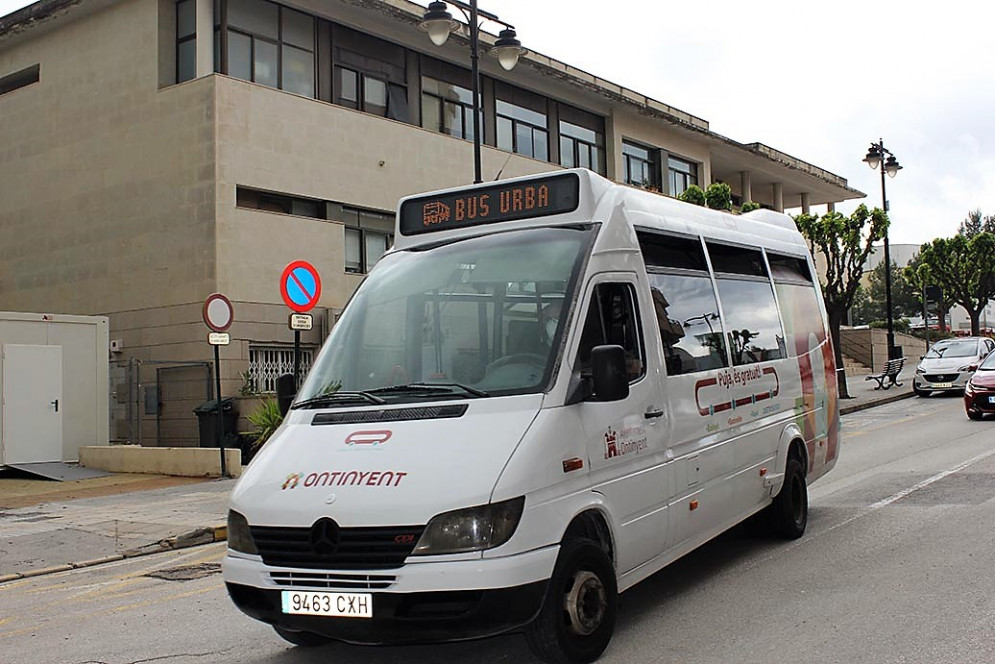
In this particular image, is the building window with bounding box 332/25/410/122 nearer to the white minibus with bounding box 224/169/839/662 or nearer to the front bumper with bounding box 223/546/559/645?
the white minibus with bounding box 224/169/839/662

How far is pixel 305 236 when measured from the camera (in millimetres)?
22031

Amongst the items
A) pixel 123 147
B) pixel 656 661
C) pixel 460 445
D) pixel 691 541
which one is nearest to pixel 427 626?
pixel 460 445

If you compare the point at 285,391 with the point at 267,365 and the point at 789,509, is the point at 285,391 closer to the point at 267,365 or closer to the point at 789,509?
the point at 789,509

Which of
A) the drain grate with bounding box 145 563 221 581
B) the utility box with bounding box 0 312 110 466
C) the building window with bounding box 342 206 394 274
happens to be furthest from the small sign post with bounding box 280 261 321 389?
the building window with bounding box 342 206 394 274

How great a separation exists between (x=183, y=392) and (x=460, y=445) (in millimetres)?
16835

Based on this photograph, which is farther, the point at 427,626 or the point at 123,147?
the point at 123,147

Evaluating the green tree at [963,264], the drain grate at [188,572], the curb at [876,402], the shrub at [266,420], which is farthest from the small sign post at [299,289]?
the green tree at [963,264]

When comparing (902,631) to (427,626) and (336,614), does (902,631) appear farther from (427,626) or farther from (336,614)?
(336,614)

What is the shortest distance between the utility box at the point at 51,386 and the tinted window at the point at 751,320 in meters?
14.0

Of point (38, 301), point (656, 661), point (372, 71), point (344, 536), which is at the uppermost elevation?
point (372, 71)

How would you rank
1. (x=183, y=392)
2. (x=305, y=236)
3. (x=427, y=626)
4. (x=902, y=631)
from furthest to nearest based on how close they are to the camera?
(x=305, y=236) → (x=183, y=392) → (x=902, y=631) → (x=427, y=626)

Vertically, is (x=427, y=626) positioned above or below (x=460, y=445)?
below

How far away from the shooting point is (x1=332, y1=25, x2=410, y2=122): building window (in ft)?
77.3

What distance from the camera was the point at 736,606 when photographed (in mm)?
6449
